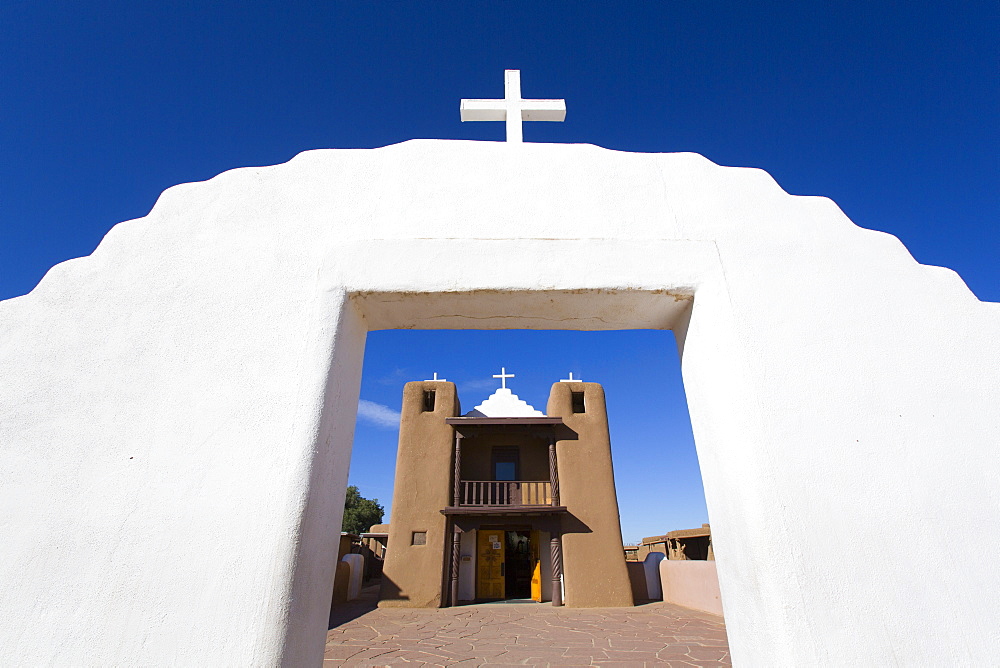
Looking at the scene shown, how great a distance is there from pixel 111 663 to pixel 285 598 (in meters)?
0.53

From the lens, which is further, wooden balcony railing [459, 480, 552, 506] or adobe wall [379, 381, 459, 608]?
wooden balcony railing [459, 480, 552, 506]

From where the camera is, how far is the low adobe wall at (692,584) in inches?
376

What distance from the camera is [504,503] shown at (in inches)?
531

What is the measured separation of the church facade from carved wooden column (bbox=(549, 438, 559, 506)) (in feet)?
0.09

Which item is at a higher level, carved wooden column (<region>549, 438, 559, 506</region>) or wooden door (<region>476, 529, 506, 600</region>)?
carved wooden column (<region>549, 438, 559, 506</region>)

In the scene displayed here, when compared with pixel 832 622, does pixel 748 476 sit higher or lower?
higher

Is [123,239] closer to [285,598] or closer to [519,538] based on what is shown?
[285,598]

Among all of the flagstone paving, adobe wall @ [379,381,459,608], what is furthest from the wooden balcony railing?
the flagstone paving

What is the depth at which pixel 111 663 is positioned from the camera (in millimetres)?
1506

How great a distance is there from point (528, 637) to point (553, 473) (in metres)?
5.85

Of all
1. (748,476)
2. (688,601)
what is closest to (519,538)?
(688,601)

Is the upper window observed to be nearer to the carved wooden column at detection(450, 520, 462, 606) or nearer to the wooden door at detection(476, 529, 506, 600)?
the wooden door at detection(476, 529, 506, 600)

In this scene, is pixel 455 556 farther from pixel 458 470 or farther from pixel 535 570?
pixel 535 570

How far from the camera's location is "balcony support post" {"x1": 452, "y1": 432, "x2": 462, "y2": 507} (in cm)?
1301
